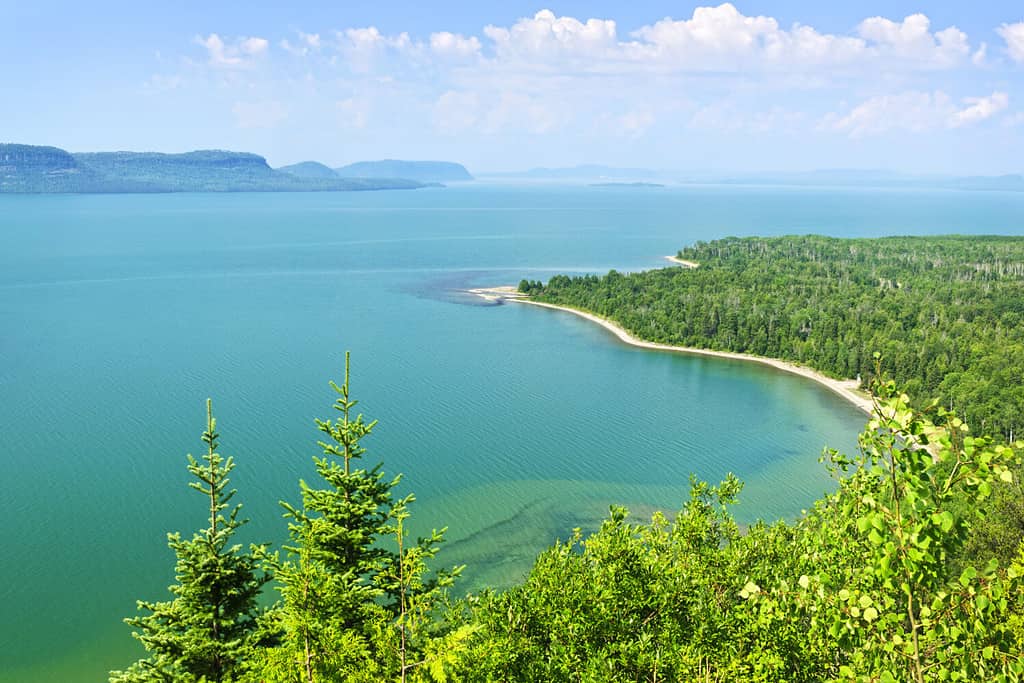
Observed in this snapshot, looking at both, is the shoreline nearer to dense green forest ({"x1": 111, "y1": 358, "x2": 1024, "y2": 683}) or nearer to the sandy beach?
the sandy beach

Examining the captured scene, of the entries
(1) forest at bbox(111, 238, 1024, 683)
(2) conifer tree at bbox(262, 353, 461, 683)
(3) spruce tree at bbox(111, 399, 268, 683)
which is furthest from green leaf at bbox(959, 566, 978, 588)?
(3) spruce tree at bbox(111, 399, 268, 683)

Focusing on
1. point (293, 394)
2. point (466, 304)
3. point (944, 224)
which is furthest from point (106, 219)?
point (944, 224)

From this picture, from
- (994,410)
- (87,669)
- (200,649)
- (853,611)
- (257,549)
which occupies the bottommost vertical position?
(87,669)

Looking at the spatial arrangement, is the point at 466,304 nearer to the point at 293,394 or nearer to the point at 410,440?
the point at 293,394

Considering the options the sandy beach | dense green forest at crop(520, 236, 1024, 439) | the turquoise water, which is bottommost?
the turquoise water

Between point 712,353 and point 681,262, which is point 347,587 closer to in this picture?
point 712,353
